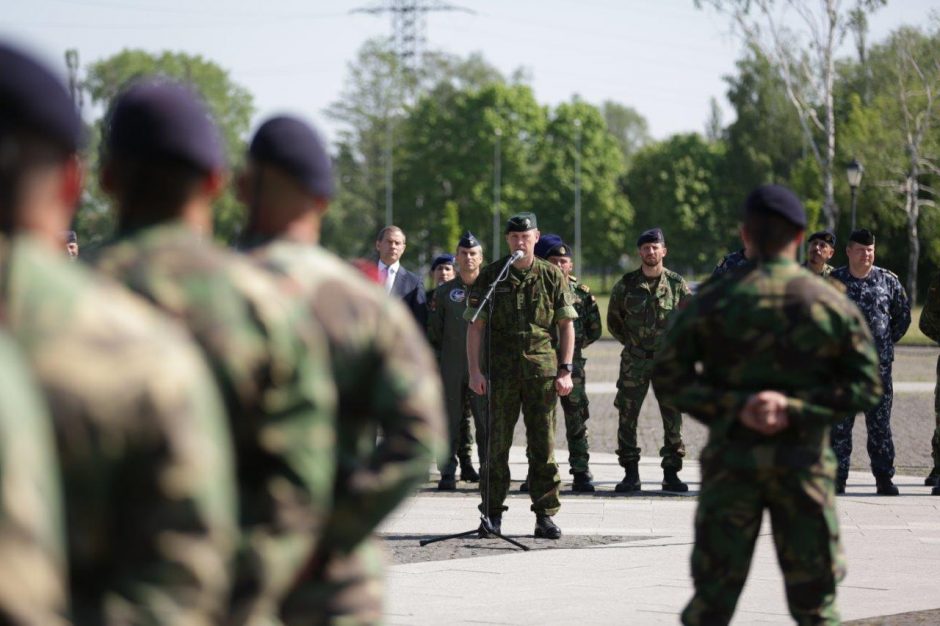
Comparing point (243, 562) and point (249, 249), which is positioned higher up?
point (249, 249)

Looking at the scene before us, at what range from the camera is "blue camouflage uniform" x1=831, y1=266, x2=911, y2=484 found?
13.0 meters

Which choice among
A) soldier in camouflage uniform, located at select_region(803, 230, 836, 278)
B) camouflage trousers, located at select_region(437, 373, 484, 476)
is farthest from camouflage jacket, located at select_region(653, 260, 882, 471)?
camouflage trousers, located at select_region(437, 373, 484, 476)

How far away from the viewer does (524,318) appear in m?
10.5

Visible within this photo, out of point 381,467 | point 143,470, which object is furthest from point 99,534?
point 381,467

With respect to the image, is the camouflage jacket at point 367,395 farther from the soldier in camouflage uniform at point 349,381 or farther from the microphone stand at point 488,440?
the microphone stand at point 488,440

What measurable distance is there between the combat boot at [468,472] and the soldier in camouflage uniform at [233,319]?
11.1 meters

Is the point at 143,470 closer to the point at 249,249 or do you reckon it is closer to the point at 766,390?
the point at 249,249

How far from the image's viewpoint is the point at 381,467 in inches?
138

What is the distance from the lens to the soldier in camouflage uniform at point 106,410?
2033mm

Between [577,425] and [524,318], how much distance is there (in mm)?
3460

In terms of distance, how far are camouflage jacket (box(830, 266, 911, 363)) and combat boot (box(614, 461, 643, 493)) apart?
2319 millimetres

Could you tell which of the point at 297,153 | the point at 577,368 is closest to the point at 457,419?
the point at 577,368

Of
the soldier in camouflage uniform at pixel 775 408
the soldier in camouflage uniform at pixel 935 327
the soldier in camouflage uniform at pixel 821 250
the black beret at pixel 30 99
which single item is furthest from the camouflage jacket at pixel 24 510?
the soldier in camouflage uniform at pixel 935 327

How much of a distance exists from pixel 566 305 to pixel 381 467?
716cm
